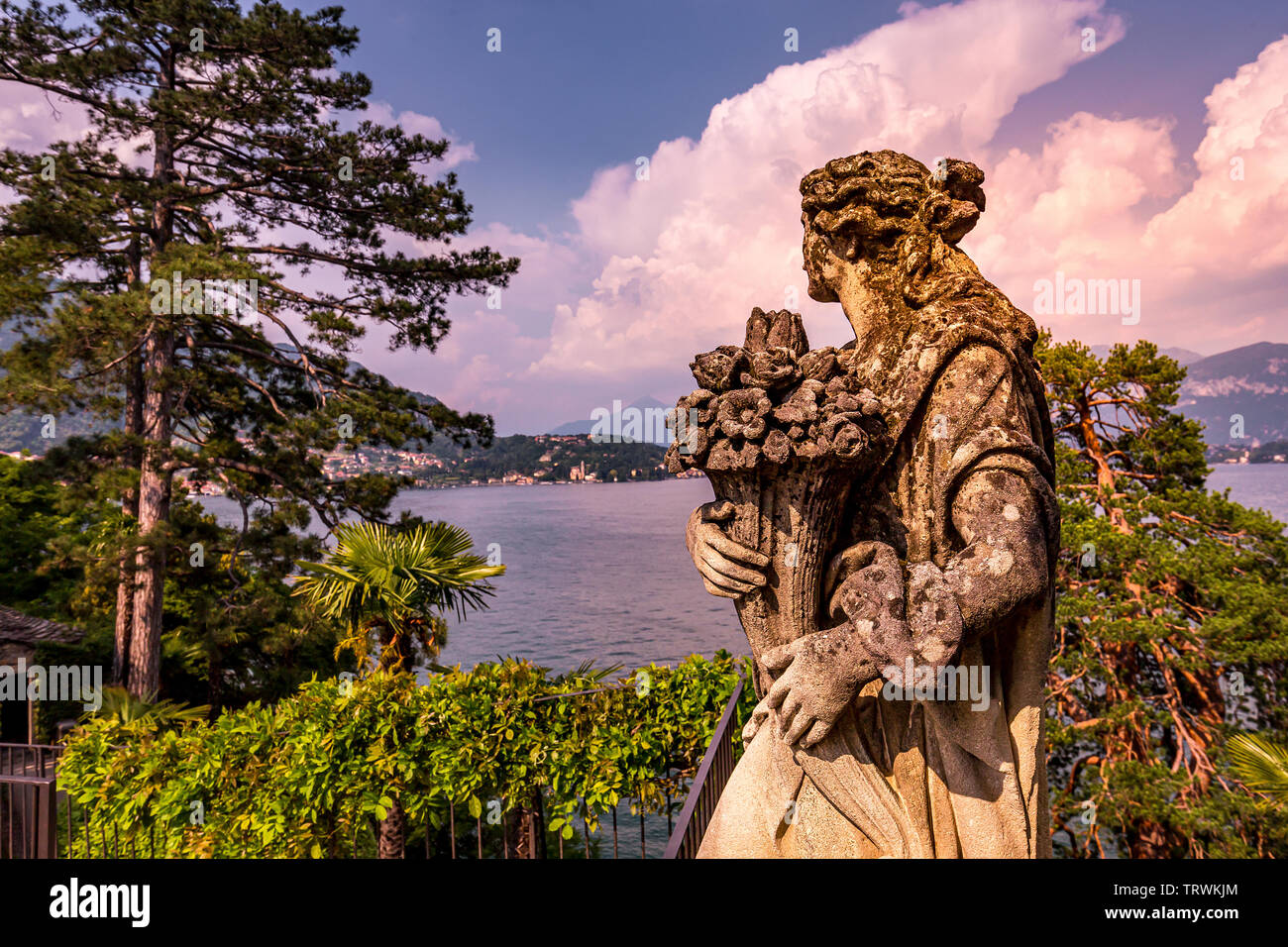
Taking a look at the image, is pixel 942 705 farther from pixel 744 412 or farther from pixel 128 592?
pixel 128 592

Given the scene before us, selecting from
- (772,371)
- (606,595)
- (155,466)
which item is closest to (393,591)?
(772,371)

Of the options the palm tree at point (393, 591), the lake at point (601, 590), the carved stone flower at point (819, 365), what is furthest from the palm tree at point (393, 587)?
the carved stone flower at point (819, 365)

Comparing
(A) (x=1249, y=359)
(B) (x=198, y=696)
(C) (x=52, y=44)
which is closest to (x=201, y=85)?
(C) (x=52, y=44)

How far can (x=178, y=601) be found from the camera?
548 inches

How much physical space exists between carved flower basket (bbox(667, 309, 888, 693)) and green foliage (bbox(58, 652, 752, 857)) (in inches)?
131

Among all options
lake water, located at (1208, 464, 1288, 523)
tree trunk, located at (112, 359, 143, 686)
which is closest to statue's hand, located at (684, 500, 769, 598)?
tree trunk, located at (112, 359, 143, 686)

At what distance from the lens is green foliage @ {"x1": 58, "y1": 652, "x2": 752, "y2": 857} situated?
537 cm

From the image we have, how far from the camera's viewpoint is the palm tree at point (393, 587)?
682cm

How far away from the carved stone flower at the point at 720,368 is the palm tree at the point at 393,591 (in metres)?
5.22

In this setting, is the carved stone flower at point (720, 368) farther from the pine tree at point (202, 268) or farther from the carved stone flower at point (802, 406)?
the pine tree at point (202, 268)

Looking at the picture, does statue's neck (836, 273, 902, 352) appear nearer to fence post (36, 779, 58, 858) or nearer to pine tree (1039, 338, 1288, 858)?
fence post (36, 779, 58, 858)

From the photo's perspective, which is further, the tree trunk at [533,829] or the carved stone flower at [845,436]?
the tree trunk at [533,829]

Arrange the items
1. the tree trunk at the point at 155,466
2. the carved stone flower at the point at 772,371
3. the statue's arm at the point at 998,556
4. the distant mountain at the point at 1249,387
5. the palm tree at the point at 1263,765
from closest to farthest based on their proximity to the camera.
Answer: the statue's arm at the point at 998,556, the carved stone flower at the point at 772,371, the palm tree at the point at 1263,765, the tree trunk at the point at 155,466, the distant mountain at the point at 1249,387

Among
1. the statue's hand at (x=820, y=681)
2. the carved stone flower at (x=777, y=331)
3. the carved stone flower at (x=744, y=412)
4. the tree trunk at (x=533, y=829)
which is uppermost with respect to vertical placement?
the carved stone flower at (x=777, y=331)
